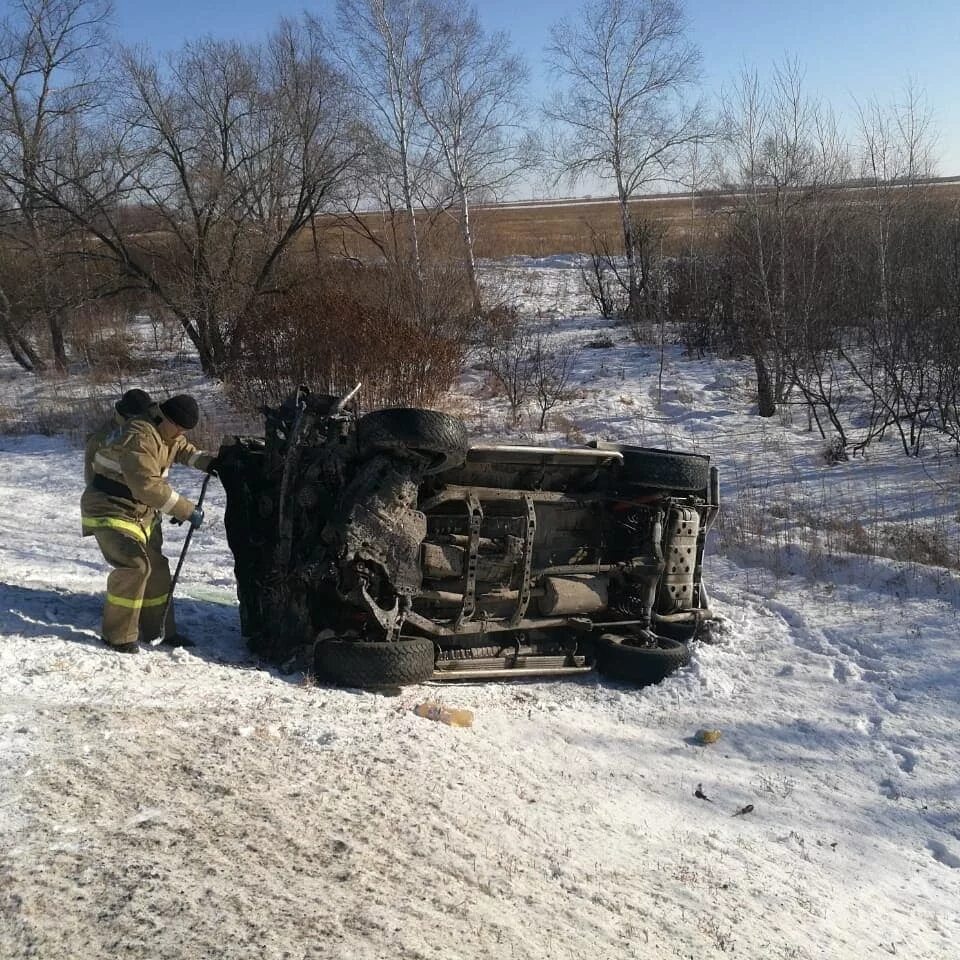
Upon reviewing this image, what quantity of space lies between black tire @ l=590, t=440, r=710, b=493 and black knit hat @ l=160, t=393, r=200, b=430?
262 cm

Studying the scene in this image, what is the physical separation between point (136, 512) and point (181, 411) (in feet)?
2.12

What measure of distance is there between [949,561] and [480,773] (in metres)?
6.03

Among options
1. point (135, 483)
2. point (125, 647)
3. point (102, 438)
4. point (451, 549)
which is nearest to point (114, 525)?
point (135, 483)

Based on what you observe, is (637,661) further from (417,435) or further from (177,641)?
(177,641)

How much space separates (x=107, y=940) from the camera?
2.59 m

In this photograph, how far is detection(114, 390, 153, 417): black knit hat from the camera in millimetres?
5122

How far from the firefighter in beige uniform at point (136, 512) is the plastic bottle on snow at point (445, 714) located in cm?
165

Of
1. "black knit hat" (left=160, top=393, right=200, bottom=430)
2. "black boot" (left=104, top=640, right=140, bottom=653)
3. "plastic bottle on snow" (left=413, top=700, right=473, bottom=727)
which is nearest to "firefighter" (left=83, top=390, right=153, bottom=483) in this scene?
"black knit hat" (left=160, top=393, right=200, bottom=430)

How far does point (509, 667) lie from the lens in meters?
5.80

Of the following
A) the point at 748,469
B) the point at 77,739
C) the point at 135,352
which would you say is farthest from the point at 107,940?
the point at 135,352

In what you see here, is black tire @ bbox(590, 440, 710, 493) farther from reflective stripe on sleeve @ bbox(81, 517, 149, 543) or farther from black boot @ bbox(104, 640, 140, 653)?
black boot @ bbox(104, 640, 140, 653)

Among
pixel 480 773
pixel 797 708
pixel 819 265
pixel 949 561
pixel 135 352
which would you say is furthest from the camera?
pixel 135 352

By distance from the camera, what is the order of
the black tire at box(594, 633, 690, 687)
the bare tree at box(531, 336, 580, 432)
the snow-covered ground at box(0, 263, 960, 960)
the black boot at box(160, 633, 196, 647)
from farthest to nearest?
the bare tree at box(531, 336, 580, 432) < the black tire at box(594, 633, 690, 687) < the black boot at box(160, 633, 196, 647) < the snow-covered ground at box(0, 263, 960, 960)

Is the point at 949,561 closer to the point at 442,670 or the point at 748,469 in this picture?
the point at 748,469
